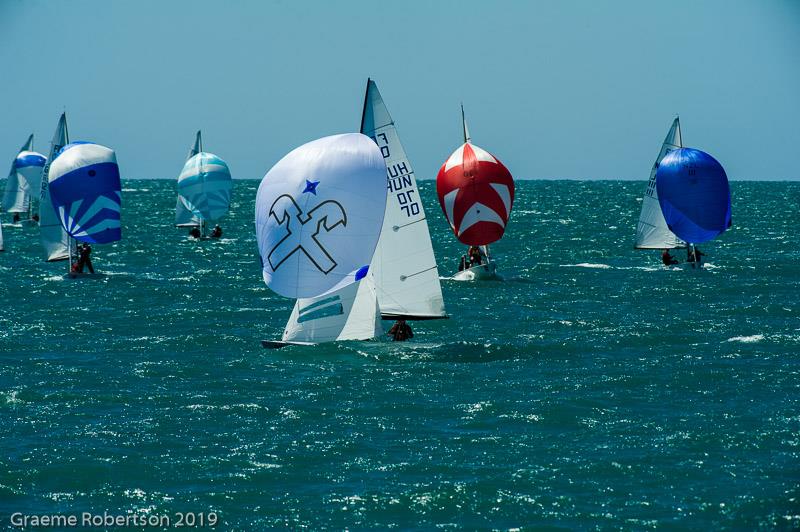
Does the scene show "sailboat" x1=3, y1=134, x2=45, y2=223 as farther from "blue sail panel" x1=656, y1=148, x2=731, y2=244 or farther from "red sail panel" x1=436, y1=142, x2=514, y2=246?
"blue sail panel" x1=656, y1=148, x2=731, y2=244

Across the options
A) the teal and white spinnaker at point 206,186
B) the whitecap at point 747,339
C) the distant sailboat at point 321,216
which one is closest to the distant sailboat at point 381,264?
the distant sailboat at point 321,216

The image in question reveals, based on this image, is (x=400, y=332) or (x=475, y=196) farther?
(x=475, y=196)

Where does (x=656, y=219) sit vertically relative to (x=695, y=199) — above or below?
below

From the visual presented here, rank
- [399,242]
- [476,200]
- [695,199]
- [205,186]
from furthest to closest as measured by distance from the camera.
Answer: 1. [205,186]
2. [695,199]
3. [476,200]
4. [399,242]

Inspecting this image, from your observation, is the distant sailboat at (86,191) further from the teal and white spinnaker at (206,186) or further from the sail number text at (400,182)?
the teal and white spinnaker at (206,186)

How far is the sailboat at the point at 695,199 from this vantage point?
203ft

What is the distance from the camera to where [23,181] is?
10331 centimetres

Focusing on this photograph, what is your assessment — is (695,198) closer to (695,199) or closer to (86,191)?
(695,199)

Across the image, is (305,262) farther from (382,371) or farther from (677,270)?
(677,270)

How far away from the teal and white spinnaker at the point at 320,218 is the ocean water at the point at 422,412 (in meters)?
2.83

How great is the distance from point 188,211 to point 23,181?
21161 millimetres

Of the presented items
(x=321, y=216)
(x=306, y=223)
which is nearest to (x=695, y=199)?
(x=321, y=216)

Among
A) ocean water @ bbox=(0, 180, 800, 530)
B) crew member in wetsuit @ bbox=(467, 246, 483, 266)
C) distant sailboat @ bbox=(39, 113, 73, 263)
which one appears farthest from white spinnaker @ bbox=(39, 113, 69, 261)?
crew member in wetsuit @ bbox=(467, 246, 483, 266)

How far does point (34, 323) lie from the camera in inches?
1706
